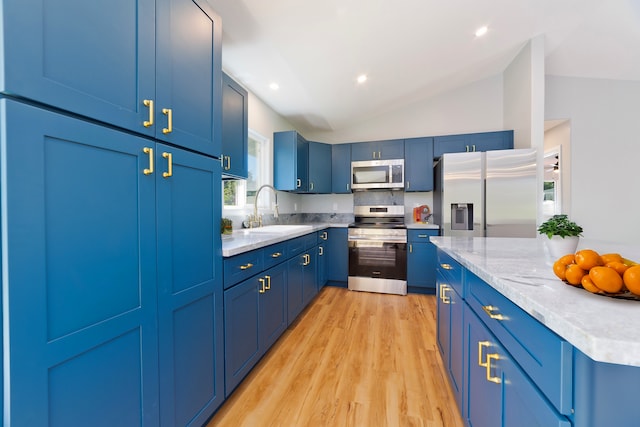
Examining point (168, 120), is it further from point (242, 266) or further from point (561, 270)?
point (561, 270)

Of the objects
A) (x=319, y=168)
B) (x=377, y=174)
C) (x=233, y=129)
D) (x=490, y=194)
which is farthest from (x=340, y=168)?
(x=233, y=129)

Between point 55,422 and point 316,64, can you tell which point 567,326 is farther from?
point 316,64

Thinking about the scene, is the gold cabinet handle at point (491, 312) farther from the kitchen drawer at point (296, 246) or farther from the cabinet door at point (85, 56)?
the kitchen drawer at point (296, 246)

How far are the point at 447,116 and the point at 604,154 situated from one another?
2.17 metres

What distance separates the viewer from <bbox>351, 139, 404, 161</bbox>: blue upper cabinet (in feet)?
12.6

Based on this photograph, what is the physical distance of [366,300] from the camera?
332 cm

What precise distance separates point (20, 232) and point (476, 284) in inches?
60.4

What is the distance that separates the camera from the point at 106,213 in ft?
2.85

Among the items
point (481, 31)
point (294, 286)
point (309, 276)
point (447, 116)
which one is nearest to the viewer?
point (294, 286)

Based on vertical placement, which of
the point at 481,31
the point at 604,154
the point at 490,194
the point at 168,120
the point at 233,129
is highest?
the point at 481,31

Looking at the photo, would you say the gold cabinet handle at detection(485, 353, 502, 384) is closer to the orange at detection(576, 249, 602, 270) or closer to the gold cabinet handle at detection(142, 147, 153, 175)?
the orange at detection(576, 249, 602, 270)

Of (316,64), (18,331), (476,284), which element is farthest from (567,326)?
(316,64)

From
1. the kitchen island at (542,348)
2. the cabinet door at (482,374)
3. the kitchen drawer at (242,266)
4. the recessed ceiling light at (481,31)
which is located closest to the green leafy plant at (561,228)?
the kitchen island at (542,348)

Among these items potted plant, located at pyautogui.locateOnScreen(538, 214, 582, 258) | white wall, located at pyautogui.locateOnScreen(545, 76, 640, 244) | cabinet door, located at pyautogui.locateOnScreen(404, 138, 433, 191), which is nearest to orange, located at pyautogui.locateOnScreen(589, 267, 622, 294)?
potted plant, located at pyautogui.locateOnScreen(538, 214, 582, 258)
